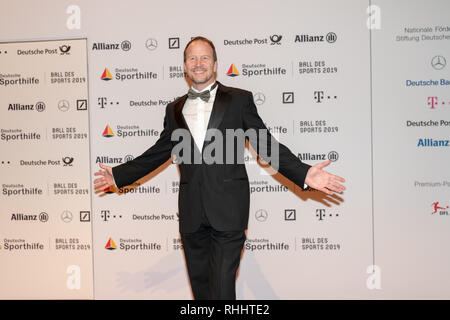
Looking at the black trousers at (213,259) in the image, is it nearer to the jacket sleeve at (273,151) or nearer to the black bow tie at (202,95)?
the jacket sleeve at (273,151)

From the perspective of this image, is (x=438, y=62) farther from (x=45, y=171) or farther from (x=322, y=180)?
(x=45, y=171)

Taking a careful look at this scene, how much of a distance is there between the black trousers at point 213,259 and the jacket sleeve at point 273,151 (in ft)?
1.70

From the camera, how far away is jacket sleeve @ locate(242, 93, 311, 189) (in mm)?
2521

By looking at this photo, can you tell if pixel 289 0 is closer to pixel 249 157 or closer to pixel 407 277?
pixel 249 157

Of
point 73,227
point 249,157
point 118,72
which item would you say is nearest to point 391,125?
point 249,157

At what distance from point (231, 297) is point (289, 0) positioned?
2.85 meters

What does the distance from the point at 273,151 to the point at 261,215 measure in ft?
4.73

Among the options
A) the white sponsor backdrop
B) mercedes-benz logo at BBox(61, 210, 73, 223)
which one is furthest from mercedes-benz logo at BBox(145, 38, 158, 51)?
mercedes-benz logo at BBox(61, 210, 73, 223)

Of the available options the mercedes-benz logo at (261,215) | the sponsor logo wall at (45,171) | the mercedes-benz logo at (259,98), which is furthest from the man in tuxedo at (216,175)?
the sponsor logo wall at (45,171)

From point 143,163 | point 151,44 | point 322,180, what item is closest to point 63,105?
point 151,44

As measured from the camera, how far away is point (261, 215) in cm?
385

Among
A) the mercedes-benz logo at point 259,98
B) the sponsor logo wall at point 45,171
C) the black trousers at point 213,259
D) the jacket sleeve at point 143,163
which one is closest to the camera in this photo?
the black trousers at point 213,259

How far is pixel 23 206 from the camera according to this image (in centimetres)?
402

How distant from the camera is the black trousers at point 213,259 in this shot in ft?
8.02
